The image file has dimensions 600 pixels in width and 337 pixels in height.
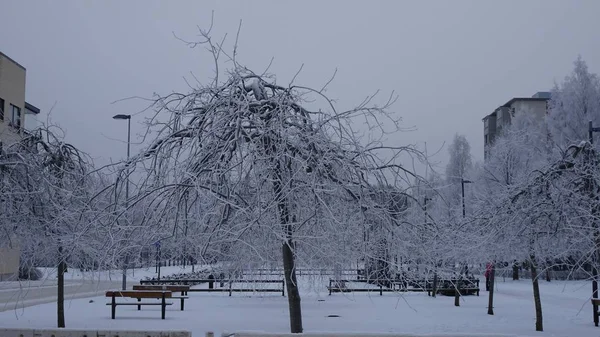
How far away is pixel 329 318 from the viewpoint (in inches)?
713

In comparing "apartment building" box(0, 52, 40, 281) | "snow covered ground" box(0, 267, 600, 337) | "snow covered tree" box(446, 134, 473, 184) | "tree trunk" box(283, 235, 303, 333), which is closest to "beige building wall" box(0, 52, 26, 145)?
"apartment building" box(0, 52, 40, 281)

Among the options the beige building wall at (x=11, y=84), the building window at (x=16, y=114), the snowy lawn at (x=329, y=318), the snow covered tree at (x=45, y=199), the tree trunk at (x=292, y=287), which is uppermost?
the beige building wall at (x=11, y=84)

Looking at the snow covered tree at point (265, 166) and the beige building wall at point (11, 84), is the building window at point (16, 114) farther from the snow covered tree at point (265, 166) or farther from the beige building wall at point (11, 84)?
the snow covered tree at point (265, 166)

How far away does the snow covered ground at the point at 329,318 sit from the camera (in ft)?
52.3

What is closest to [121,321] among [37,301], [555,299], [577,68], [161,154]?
[37,301]

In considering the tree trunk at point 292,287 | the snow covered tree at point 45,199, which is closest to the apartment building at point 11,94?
the snow covered tree at point 45,199

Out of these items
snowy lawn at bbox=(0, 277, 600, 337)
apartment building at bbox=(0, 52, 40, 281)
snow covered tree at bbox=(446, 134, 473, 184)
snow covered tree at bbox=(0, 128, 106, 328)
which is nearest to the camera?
snow covered tree at bbox=(0, 128, 106, 328)

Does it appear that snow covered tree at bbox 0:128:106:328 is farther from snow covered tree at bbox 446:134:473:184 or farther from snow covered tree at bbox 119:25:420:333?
snow covered tree at bbox 446:134:473:184

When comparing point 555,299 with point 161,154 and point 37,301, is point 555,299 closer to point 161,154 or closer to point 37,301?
point 37,301

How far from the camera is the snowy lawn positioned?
15922mm

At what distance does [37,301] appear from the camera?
22.4m

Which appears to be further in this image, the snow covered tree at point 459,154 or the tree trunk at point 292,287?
the snow covered tree at point 459,154

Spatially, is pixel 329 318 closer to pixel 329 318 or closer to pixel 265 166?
pixel 329 318

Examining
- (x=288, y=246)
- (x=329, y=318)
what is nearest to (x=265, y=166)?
(x=288, y=246)
